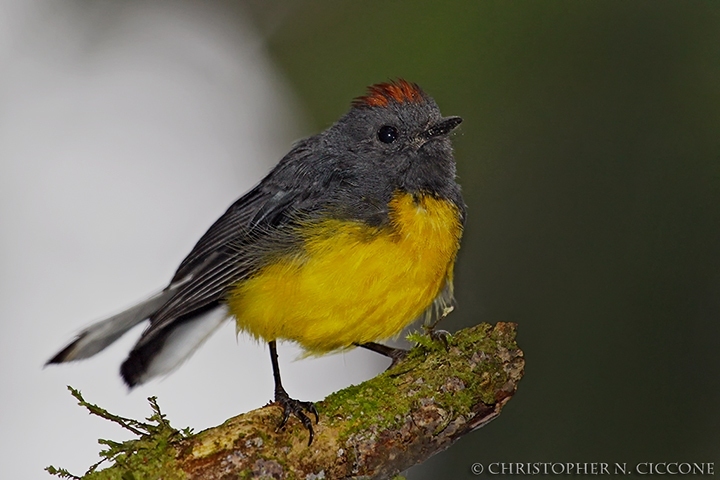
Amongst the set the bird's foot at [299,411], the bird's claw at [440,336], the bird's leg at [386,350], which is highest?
the bird's foot at [299,411]

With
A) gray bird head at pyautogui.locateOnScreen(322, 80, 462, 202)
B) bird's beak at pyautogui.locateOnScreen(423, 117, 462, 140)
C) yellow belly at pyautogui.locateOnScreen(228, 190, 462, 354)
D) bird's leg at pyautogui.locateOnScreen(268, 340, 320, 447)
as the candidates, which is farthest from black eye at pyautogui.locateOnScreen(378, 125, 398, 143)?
bird's leg at pyautogui.locateOnScreen(268, 340, 320, 447)

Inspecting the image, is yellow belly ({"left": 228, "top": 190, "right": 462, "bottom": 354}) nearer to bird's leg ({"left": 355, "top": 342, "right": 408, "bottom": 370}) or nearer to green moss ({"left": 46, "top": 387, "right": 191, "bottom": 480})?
bird's leg ({"left": 355, "top": 342, "right": 408, "bottom": 370})

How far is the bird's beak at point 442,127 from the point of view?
4900mm

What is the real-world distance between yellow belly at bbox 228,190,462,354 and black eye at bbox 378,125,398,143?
534mm

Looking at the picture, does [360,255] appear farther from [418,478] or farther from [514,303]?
[418,478]

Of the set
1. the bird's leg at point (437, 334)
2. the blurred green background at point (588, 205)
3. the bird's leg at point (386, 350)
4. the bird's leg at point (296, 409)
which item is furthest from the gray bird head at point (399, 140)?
the bird's leg at point (296, 409)

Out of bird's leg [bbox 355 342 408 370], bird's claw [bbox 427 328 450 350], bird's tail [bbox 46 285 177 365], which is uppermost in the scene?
bird's tail [bbox 46 285 177 365]

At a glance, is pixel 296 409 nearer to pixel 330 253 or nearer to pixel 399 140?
pixel 330 253

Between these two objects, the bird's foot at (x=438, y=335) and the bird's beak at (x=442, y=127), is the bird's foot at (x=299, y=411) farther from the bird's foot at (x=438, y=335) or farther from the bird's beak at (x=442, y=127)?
the bird's beak at (x=442, y=127)

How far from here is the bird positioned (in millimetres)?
4418

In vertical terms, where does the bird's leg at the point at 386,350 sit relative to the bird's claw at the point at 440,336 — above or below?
below

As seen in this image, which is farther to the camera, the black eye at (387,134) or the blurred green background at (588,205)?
the blurred green background at (588,205)

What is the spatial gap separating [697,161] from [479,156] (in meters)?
1.41

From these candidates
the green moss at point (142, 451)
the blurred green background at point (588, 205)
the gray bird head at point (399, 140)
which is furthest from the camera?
the blurred green background at point (588, 205)
